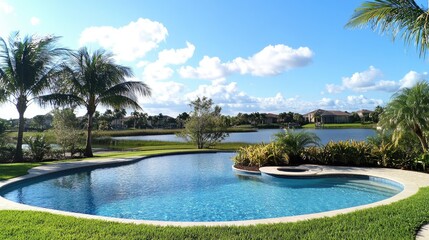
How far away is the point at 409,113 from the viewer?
1063 centimetres

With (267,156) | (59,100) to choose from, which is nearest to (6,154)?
(59,100)

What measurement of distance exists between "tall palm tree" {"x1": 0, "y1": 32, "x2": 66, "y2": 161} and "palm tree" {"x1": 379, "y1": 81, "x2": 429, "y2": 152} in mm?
15844

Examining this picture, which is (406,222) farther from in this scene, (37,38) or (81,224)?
(37,38)

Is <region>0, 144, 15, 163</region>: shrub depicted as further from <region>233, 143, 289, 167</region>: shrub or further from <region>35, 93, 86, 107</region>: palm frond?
<region>233, 143, 289, 167</region>: shrub

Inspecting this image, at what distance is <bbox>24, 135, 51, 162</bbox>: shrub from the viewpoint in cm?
1670

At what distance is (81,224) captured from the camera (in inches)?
203

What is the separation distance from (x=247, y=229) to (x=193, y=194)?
4455mm

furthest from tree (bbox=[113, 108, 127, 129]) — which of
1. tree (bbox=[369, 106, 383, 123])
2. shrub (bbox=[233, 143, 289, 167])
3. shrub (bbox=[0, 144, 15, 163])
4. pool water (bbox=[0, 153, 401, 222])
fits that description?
shrub (bbox=[233, 143, 289, 167])

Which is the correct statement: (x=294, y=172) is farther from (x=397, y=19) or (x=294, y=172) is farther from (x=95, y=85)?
(x=95, y=85)

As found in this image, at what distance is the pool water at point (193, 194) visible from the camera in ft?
23.9

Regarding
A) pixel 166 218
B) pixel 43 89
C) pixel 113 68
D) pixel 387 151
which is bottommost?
pixel 166 218

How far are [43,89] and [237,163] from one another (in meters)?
11.0

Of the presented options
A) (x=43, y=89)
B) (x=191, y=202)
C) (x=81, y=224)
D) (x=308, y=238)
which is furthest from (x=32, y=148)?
(x=308, y=238)

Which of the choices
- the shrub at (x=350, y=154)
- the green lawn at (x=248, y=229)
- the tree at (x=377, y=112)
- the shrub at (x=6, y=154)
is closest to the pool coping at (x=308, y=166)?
the green lawn at (x=248, y=229)
